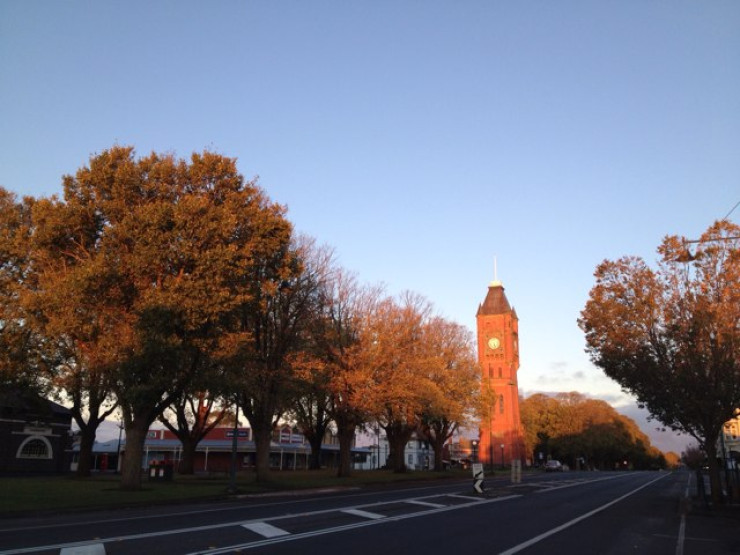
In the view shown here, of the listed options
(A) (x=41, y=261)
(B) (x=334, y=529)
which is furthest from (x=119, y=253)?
(B) (x=334, y=529)

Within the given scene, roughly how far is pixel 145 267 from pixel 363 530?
13641 mm

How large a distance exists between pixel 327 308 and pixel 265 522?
24.6 meters

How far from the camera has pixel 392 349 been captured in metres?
36.6

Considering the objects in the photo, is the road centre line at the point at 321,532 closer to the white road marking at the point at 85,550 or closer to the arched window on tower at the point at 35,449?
the white road marking at the point at 85,550

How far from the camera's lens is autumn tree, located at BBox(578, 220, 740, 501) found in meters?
22.2

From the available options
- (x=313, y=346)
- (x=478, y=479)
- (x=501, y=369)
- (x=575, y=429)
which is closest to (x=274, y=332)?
(x=313, y=346)

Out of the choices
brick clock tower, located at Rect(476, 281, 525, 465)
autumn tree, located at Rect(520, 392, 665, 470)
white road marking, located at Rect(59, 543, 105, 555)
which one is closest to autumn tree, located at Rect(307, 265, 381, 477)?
white road marking, located at Rect(59, 543, 105, 555)

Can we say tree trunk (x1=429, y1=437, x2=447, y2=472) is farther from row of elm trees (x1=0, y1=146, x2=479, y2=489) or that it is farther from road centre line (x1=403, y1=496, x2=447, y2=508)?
road centre line (x1=403, y1=496, x2=447, y2=508)

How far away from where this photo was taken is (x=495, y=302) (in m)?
106

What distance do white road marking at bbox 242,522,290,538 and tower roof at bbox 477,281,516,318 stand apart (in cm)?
9353

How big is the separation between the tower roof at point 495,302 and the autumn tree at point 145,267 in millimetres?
84042

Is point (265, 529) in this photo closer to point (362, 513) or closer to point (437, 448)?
point (362, 513)

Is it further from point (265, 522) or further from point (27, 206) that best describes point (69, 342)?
point (265, 522)

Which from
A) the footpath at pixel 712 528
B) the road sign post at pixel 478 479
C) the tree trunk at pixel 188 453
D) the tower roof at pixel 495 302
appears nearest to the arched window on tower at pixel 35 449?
the tree trunk at pixel 188 453
